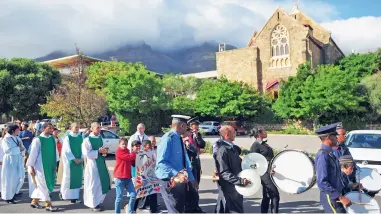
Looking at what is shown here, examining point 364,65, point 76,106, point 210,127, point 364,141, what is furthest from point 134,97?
point 364,65

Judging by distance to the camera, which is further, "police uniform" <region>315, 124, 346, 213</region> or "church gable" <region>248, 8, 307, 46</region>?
"church gable" <region>248, 8, 307, 46</region>

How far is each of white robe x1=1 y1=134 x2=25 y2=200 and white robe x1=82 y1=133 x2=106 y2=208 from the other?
224cm

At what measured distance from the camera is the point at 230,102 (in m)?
35.8

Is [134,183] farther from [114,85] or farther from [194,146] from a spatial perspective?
[114,85]

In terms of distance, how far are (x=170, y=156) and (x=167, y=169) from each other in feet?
0.62

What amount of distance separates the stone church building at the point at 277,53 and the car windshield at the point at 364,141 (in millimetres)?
34797

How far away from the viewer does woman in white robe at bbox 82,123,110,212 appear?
801 cm

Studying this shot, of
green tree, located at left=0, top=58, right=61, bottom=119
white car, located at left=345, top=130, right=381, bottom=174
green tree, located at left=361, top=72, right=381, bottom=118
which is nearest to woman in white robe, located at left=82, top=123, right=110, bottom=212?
white car, located at left=345, top=130, right=381, bottom=174

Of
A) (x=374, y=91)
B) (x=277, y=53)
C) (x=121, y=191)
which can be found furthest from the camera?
(x=277, y=53)

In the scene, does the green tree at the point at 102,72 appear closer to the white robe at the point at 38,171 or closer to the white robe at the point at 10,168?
the white robe at the point at 10,168

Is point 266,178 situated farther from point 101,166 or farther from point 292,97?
point 292,97

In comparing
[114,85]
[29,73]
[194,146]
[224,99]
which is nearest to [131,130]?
[114,85]

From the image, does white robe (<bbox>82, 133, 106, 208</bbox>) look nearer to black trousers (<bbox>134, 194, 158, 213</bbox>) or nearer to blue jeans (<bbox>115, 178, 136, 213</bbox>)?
black trousers (<bbox>134, 194, 158, 213</bbox>)

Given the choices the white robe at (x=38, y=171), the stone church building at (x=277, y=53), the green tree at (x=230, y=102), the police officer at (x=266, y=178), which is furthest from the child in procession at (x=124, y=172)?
the stone church building at (x=277, y=53)
